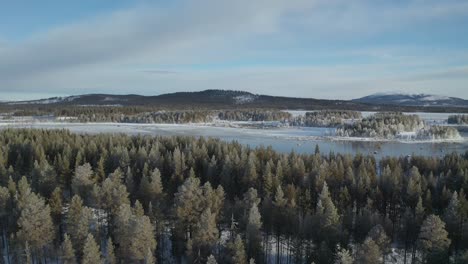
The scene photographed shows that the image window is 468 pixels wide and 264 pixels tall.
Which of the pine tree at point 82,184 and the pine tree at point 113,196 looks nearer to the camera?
the pine tree at point 113,196

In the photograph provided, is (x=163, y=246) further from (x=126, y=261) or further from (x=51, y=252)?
(x=51, y=252)

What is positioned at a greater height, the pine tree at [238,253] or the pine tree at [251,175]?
the pine tree at [251,175]

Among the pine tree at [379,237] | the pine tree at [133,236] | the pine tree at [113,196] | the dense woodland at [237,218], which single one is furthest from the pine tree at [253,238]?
the pine tree at [113,196]

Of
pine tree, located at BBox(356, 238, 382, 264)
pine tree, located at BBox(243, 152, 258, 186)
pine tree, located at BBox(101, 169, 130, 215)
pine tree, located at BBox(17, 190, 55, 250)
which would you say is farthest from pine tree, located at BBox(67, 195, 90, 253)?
pine tree, located at BBox(356, 238, 382, 264)

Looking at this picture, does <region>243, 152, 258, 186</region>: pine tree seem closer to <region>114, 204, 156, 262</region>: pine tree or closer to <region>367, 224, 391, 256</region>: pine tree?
<region>114, 204, 156, 262</region>: pine tree

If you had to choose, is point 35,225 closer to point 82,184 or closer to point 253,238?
point 82,184

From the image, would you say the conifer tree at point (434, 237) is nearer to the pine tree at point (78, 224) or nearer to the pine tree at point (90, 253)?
the pine tree at point (90, 253)

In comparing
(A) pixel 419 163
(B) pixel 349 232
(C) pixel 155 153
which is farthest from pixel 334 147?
(B) pixel 349 232
